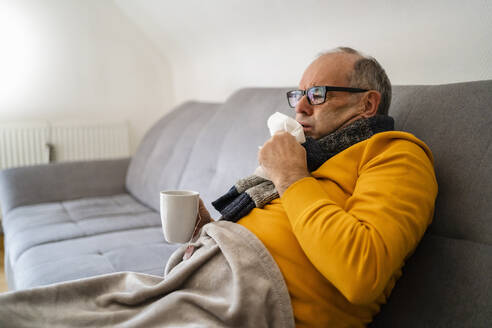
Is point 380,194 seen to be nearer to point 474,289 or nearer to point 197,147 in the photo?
point 474,289

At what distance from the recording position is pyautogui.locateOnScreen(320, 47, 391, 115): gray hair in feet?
3.57

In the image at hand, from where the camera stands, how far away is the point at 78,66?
3262 mm

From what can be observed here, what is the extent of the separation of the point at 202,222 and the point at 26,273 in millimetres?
716

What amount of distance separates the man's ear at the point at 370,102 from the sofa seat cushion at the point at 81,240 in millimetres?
843

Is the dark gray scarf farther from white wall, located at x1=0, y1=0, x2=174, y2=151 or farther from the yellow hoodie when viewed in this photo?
white wall, located at x1=0, y1=0, x2=174, y2=151

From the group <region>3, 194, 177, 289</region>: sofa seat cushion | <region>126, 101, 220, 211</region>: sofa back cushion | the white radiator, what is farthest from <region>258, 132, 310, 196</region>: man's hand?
the white radiator

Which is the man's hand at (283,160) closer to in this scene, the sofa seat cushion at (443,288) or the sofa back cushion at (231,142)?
the sofa seat cushion at (443,288)

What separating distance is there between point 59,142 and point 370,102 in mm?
2729

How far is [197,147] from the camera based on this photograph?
209 centimetres

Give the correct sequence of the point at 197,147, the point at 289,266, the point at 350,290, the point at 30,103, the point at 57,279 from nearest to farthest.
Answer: the point at 350,290 < the point at 289,266 < the point at 57,279 < the point at 197,147 < the point at 30,103

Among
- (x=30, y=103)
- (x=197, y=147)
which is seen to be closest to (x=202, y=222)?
(x=197, y=147)

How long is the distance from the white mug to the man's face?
14.4 inches

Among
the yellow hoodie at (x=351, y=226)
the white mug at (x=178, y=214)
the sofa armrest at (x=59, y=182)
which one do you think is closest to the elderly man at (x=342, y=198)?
the yellow hoodie at (x=351, y=226)

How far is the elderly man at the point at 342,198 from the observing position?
81 cm
